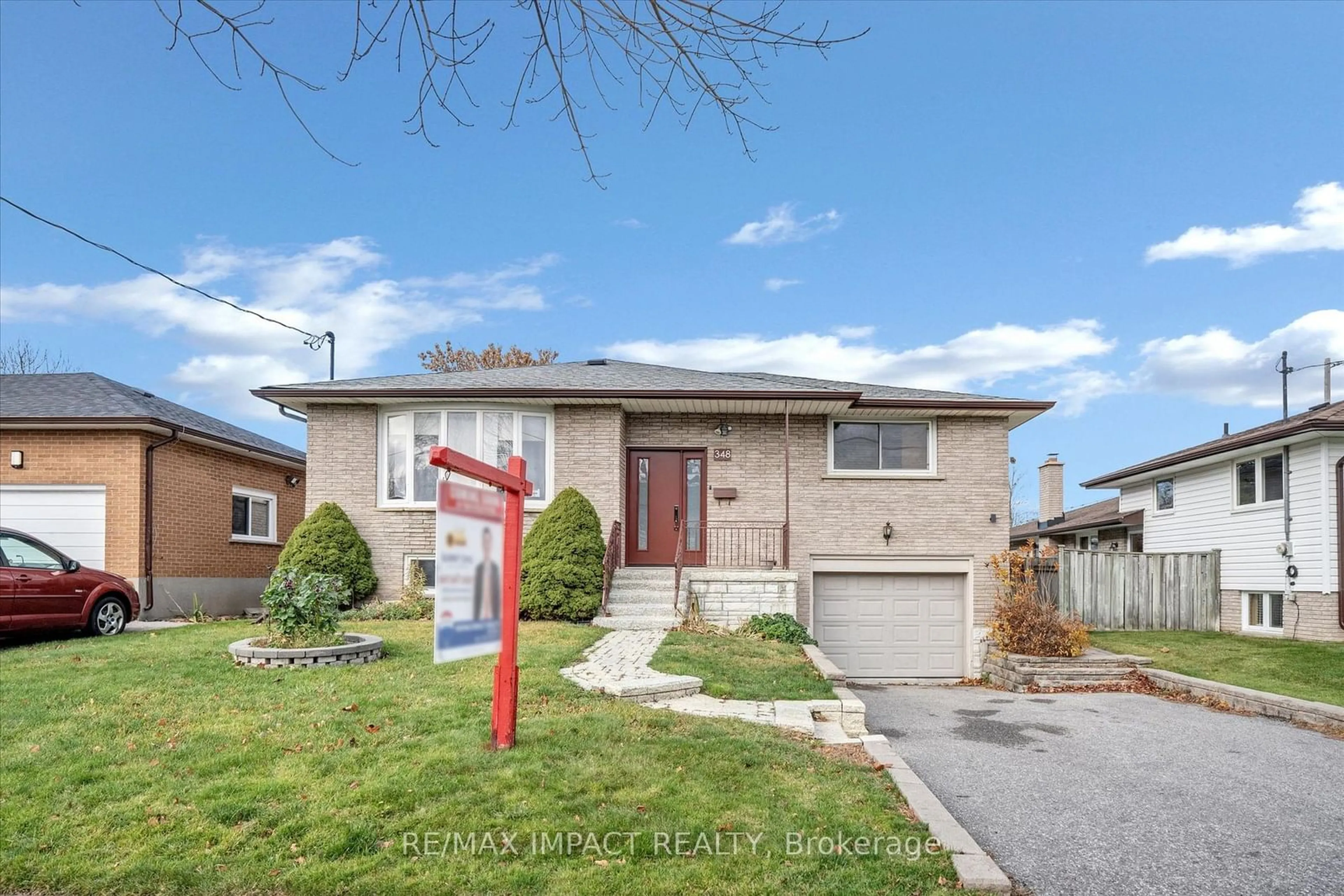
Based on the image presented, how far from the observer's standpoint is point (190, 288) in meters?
14.2

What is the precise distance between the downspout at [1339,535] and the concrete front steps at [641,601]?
11350 millimetres

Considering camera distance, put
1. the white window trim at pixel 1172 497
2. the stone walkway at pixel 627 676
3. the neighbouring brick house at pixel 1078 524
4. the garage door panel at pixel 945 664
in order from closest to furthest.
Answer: the stone walkway at pixel 627 676
the garage door panel at pixel 945 664
the white window trim at pixel 1172 497
the neighbouring brick house at pixel 1078 524

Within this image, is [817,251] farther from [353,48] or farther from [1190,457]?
[353,48]

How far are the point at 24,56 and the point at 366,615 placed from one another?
29.7ft

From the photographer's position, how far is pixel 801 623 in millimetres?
15305

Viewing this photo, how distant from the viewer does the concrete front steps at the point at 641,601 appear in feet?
42.8

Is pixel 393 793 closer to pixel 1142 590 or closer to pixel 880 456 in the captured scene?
pixel 880 456

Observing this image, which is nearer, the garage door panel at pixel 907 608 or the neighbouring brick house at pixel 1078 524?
the garage door panel at pixel 907 608

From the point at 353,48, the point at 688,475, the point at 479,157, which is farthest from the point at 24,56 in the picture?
the point at 688,475

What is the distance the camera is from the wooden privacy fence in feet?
57.4

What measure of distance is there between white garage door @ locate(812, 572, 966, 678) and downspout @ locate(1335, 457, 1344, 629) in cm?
623

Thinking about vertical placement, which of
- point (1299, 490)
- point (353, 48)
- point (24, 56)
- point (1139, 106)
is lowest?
point (1299, 490)

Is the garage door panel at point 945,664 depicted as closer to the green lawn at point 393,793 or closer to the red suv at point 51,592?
the green lawn at point 393,793

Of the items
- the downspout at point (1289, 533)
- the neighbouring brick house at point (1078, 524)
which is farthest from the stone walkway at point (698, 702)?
the neighbouring brick house at point (1078, 524)
